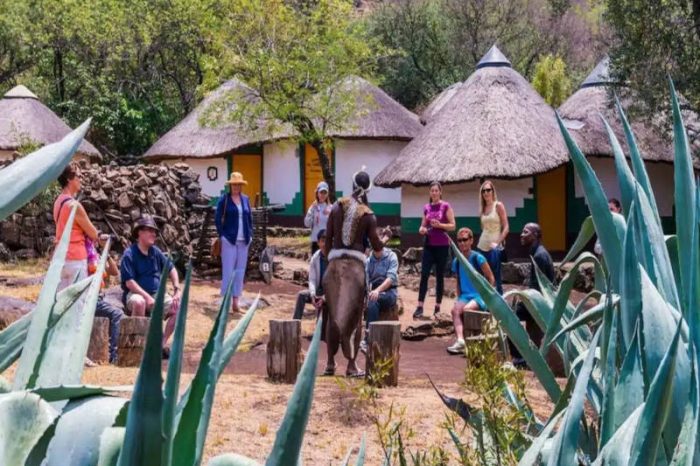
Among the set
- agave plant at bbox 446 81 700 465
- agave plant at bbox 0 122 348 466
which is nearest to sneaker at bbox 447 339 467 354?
agave plant at bbox 446 81 700 465

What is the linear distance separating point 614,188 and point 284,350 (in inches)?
485

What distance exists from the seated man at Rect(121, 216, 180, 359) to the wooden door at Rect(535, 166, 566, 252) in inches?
447

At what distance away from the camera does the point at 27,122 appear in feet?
78.4

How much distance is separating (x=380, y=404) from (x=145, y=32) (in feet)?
77.2

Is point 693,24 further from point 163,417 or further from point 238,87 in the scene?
point 163,417

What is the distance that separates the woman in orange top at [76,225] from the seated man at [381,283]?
90.6 inches

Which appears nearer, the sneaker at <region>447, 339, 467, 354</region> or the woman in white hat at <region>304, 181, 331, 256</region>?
the sneaker at <region>447, 339, 467, 354</region>

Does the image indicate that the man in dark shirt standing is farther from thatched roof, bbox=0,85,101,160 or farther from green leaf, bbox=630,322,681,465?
thatched roof, bbox=0,85,101,160

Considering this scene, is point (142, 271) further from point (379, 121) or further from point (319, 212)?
point (379, 121)

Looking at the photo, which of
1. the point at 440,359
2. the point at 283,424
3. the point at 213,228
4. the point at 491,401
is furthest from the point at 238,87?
the point at 283,424

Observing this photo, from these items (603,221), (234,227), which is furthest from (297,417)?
(234,227)

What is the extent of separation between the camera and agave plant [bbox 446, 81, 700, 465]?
1.24 meters

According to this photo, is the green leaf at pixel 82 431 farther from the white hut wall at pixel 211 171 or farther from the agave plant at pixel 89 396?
the white hut wall at pixel 211 171

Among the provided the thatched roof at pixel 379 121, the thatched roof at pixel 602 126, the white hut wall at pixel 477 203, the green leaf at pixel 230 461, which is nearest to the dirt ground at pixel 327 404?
the green leaf at pixel 230 461
